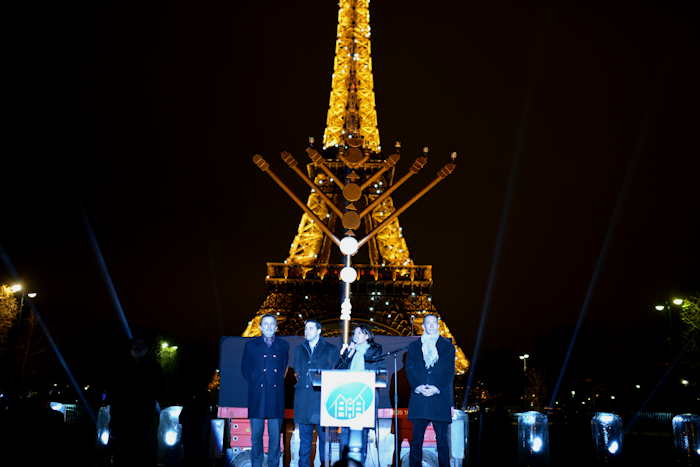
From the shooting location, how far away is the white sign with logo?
6055mm

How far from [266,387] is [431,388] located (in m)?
1.77

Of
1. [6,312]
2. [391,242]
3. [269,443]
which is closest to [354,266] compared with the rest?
[391,242]

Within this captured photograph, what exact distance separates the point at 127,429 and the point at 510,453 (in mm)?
7218

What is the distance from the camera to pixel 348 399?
239 inches

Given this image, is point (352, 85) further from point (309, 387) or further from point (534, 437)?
point (309, 387)

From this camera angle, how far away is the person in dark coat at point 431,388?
21.3ft

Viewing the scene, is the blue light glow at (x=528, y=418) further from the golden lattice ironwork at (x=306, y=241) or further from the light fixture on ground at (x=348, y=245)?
the golden lattice ironwork at (x=306, y=241)

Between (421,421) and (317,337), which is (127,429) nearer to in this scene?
(317,337)

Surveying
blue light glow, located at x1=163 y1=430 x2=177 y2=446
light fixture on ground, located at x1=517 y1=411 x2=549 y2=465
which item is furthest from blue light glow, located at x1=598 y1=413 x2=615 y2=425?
blue light glow, located at x1=163 y1=430 x2=177 y2=446

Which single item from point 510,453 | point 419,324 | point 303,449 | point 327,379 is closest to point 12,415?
point 327,379

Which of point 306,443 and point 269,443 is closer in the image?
point 306,443

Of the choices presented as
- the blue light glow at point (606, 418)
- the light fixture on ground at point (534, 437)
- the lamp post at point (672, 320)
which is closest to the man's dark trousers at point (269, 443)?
the light fixture on ground at point (534, 437)

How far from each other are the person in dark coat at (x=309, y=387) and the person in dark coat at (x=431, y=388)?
0.93 m

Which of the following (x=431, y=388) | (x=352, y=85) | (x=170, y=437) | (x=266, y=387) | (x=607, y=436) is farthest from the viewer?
(x=352, y=85)
